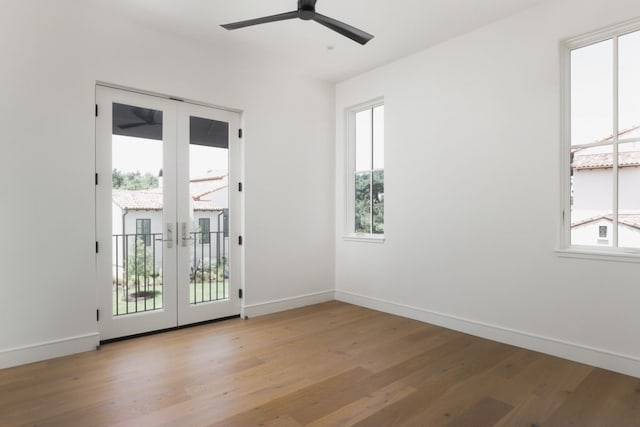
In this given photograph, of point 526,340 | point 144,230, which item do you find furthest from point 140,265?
point 526,340

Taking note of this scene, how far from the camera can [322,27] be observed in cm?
363

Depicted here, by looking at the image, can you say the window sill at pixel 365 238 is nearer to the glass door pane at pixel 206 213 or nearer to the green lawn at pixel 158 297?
the glass door pane at pixel 206 213

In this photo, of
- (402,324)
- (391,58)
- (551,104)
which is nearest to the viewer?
(551,104)

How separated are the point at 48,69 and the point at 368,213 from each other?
373cm

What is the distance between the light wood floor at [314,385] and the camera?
7.18 feet

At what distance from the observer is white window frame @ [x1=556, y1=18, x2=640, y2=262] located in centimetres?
286

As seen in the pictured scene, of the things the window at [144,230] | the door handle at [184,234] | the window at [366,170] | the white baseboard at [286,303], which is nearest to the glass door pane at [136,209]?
the window at [144,230]

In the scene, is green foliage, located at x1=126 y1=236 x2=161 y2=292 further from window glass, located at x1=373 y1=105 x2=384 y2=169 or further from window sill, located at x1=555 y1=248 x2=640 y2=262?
window sill, located at x1=555 y1=248 x2=640 y2=262

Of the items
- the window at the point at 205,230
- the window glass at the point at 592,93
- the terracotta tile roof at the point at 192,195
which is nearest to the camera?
the window glass at the point at 592,93

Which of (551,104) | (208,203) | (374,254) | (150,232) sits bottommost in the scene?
(374,254)

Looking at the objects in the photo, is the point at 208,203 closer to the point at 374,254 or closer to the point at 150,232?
the point at 150,232

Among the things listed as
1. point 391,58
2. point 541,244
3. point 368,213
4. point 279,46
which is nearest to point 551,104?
point 541,244

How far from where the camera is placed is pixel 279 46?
4051 millimetres

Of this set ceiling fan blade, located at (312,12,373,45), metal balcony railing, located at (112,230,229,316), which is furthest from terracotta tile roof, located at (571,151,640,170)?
metal balcony railing, located at (112,230,229,316)
